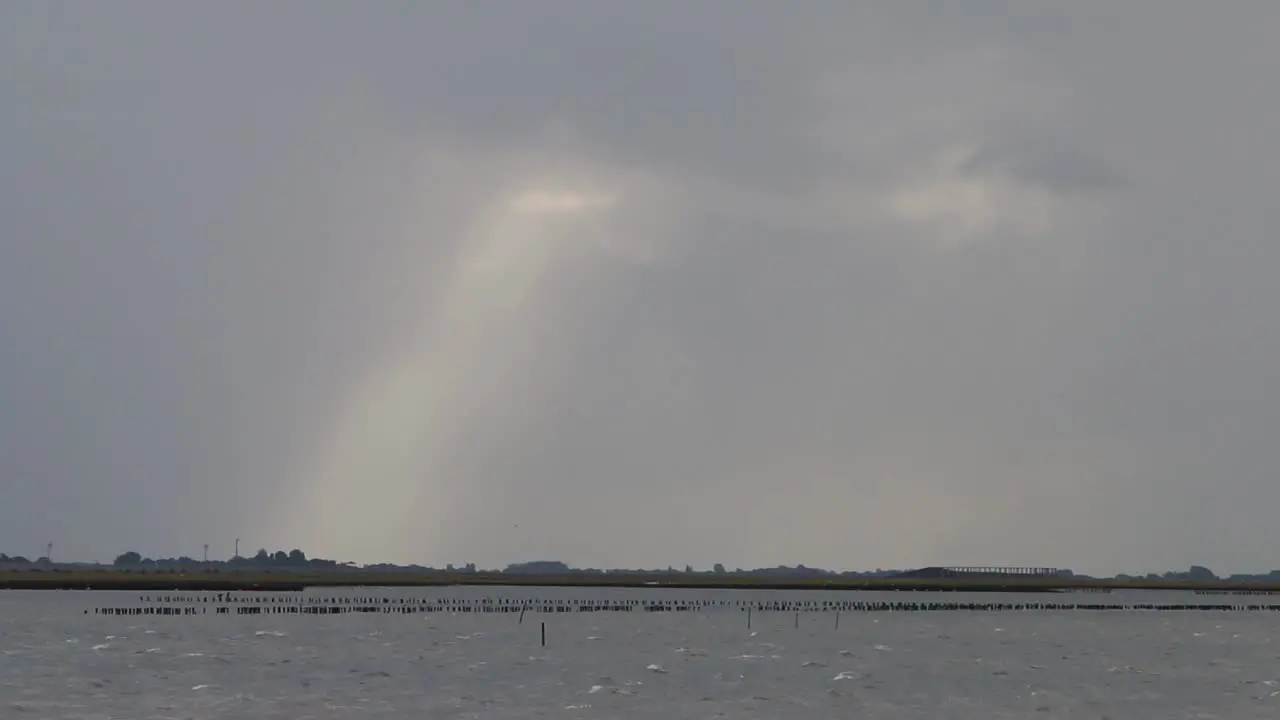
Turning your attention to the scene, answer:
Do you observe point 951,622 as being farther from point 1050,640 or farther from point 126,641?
point 126,641

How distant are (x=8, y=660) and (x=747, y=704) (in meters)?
46.8

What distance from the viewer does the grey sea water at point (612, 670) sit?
6725 centimetres

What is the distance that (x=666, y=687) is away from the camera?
7688 centimetres

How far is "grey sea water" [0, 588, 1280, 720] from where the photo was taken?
221 ft

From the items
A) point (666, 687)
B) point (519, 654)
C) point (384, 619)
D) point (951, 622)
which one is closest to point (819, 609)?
point (951, 622)

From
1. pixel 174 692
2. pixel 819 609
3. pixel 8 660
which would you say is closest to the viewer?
pixel 174 692

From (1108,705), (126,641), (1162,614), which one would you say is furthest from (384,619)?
(1162,614)

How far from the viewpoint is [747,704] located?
6894cm

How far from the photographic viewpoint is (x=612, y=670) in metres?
87.9

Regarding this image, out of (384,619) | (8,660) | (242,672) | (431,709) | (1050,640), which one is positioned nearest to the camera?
(431,709)

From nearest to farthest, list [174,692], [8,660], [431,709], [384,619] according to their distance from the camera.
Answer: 1. [431,709]
2. [174,692]
3. [8,660]
4. [384,619]

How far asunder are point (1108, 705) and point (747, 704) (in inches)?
710

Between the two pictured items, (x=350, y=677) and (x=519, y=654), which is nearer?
(x=350, y=677)

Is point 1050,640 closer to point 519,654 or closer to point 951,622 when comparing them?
point 951,622
